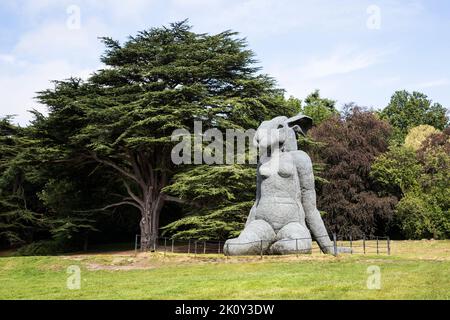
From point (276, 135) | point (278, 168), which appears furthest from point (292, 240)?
point (276, 135)

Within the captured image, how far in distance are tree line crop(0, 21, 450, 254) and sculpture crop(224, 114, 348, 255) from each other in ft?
23.6

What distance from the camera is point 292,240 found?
1481cm

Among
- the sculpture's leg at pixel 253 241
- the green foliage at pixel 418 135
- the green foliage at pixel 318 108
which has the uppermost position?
the green foliage at pixel 318 108

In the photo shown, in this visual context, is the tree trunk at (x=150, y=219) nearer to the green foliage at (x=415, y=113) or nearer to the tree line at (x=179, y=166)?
the tree line at (x=179, y=166)

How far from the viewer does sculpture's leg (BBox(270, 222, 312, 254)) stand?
1485 cm

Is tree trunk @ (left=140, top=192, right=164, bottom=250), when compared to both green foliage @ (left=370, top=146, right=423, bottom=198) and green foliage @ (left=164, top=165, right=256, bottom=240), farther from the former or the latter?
green foliage @ (left=370, top=146, right=423, bottom=198)

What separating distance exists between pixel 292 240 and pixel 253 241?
1.19 metres

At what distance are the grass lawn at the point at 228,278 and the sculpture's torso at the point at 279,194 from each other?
1.32m

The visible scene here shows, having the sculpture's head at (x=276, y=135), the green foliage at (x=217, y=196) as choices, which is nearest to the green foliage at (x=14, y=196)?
the green foliage at (x=217, y=196)

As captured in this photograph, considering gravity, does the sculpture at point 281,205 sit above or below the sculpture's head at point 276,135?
below

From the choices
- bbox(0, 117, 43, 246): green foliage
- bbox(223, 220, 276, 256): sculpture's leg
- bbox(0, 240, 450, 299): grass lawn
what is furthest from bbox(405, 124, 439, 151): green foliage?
bbox(0, 117, 43, 246): green foliage

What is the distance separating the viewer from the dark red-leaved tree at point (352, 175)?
30172mm

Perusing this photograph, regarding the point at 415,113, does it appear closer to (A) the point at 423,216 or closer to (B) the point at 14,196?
(A) the point at 423,216
